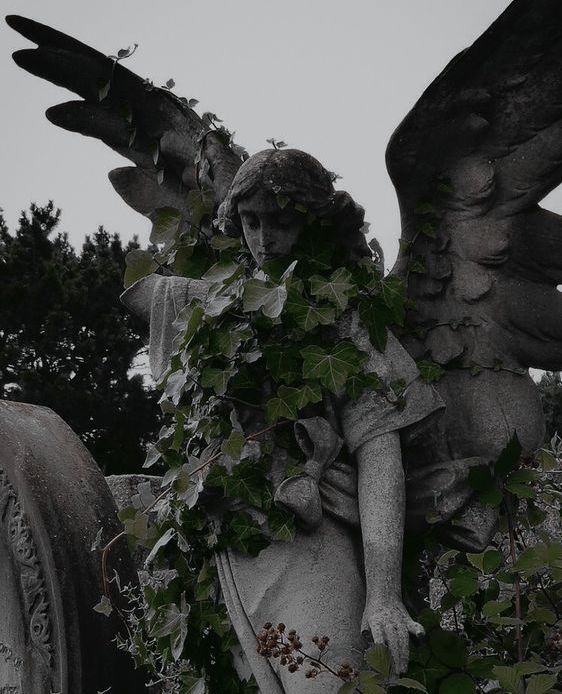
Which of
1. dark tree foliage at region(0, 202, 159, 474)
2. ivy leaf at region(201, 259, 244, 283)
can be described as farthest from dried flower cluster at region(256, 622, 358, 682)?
dark tree foliage at region(0, 202, 159, 474)

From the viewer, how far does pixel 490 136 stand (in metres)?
3.27

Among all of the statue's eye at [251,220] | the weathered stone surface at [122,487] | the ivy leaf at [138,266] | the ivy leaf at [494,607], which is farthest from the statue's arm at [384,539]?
the weathered stone surface at [122,487]

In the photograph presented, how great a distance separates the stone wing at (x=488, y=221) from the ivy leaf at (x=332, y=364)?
1.55 feet

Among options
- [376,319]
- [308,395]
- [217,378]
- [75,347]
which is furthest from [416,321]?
[75,347]

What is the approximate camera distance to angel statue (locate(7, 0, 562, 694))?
280 centimetres

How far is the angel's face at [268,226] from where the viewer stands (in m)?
2.94

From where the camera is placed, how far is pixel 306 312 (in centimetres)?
293

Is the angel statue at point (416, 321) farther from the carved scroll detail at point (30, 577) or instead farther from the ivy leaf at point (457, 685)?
the carved scroll detail at point (30, 577)

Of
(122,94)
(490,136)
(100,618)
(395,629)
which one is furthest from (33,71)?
(395,629)

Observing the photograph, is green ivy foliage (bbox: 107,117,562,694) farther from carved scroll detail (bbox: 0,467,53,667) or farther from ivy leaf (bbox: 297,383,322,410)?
carved scroll detail (bbox: 0,467,53,667)

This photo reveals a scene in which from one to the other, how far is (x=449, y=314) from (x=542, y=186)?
0.47 metres

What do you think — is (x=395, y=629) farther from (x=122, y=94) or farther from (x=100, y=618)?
(x=122, y=94)

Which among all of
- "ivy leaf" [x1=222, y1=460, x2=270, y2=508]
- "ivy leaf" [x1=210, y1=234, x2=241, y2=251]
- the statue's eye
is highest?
the statue's eye

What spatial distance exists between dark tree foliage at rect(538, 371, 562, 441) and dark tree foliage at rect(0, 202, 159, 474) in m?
7.92
